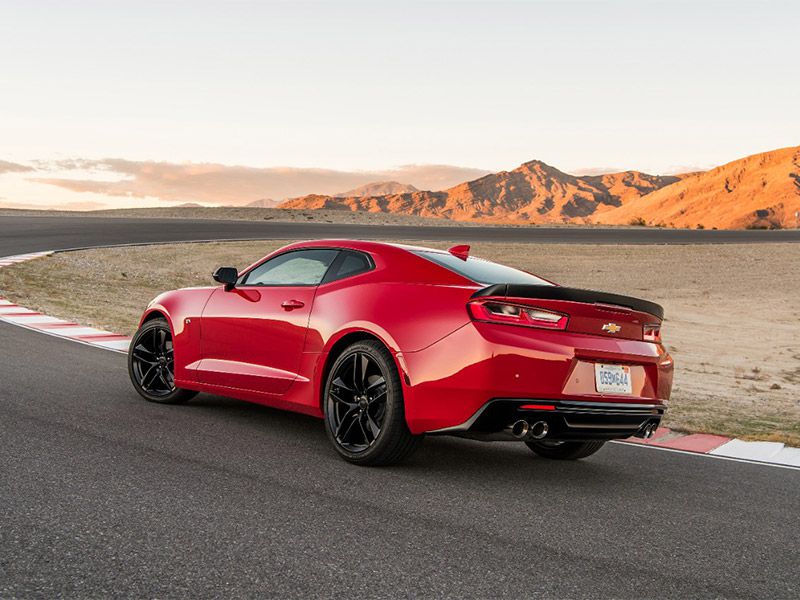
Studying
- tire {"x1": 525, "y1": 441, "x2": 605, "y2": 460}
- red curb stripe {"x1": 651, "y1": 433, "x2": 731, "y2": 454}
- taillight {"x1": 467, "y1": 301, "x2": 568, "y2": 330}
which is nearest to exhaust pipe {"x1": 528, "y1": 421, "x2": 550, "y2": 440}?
taillight {"x1": 467, "y1": 301, "x2": 568, "y2": 330}

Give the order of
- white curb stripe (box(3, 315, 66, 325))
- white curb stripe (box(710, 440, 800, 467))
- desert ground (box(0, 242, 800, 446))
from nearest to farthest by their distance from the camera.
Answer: white curb stripe (box(710, 440, 800, 467)) < desert ground (box(0, 242, 800, 446)) < white curb stripe (box(3, 315, 66, 325))

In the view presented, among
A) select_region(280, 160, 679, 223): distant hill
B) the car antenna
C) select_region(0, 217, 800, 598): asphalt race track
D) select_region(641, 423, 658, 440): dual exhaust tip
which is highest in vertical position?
the car antenna

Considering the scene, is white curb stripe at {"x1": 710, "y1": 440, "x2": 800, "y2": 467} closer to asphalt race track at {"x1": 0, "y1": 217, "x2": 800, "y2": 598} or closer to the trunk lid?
asphalt race track at {"x1": 0, "y1": 217, "x2": 800, "y2": 598}

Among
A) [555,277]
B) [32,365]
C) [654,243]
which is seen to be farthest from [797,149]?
[32,365]

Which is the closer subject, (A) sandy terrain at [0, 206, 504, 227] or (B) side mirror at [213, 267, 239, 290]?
(B) side mirror at [213, 267, 239, 290]

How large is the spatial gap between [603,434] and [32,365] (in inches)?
236

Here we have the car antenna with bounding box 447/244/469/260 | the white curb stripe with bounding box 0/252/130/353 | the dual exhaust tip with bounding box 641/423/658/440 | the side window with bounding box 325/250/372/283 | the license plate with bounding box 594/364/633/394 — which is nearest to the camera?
the license plate with bounding box 594/364/633/394

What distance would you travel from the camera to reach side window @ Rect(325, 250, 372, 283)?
6230 mm

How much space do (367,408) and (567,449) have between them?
1.71 m

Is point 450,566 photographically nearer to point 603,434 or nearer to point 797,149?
point 603,434

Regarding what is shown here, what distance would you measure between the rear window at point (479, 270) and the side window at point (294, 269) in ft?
2.59

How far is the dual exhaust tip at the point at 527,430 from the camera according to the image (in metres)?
5.30

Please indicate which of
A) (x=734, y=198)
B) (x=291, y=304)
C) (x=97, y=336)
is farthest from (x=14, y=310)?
(x=734, y=198)

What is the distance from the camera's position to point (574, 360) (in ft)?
17.6
